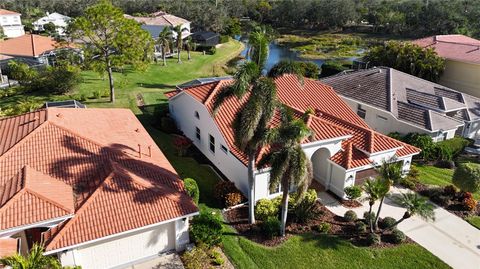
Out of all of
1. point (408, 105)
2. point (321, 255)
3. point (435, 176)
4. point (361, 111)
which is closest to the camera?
point (321, 255)

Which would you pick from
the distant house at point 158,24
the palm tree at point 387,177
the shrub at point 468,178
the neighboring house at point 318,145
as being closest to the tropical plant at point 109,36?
the neighboring house at point 318,145

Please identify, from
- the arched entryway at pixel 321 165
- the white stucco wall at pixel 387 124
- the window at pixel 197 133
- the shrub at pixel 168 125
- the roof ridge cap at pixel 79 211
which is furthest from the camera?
the shrub at pixel 168 125

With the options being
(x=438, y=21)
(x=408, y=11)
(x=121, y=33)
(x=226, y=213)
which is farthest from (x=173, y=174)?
(x=408, y=11)

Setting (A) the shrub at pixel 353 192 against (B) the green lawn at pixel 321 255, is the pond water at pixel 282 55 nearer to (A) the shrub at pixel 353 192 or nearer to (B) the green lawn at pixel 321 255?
(A) the shrub at pixel 353 192

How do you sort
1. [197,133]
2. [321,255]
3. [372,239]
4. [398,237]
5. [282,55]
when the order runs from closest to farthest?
1. [321,255]
2. [372,239]
3. [398,237]
4. [197,133]
5. [282,55]

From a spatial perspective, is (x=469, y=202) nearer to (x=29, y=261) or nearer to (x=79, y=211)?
(x=79, y=211)

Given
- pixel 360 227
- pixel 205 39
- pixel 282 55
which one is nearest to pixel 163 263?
pixel 360 227

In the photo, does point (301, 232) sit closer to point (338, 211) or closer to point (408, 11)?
point (338, 211)

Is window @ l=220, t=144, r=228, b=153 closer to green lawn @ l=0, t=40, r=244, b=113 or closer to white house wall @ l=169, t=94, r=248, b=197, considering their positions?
white house wall @ l=169, t=94, r=248, b=197
